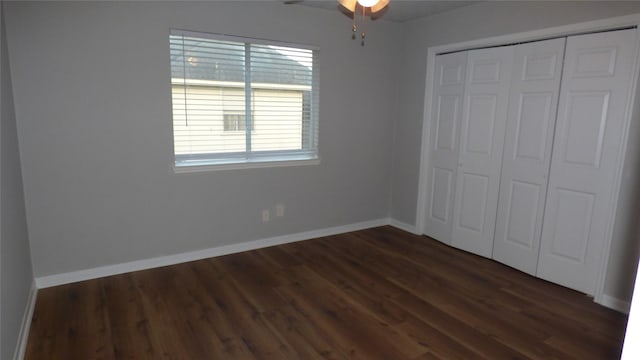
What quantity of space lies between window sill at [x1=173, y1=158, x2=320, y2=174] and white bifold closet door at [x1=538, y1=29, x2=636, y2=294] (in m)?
2.26

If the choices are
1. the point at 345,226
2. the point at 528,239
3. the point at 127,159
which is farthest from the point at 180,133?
the point at 528,239

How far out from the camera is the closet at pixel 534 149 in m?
2.82

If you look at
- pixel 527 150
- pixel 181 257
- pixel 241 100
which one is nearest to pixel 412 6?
pixel 527 150

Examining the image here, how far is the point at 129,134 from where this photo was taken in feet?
10.2

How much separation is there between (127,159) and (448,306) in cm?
278

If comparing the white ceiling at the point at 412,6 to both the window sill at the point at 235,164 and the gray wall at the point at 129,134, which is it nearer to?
the gray wall at the point at 129,134

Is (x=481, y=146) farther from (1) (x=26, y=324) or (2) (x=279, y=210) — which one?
(1) (x=26, y=324)

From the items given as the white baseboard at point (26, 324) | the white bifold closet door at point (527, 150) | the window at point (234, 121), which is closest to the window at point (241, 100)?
the window at point (234, 121)

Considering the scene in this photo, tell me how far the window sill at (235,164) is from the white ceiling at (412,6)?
5.03 ft

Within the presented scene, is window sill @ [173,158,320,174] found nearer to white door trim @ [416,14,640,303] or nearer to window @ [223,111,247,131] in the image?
window @ [223,111,247,131]

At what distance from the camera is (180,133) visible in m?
3.36

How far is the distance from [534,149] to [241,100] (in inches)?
105

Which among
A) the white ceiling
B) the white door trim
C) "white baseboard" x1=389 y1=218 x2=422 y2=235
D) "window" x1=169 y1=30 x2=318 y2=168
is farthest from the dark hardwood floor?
the white ceiling

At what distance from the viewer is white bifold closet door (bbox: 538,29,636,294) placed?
8.99 ft
